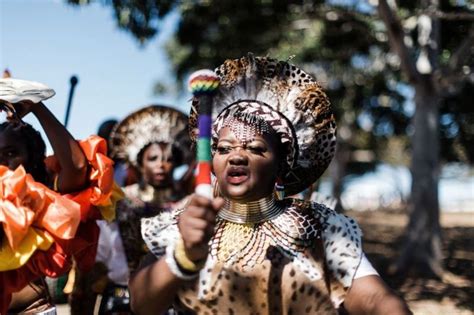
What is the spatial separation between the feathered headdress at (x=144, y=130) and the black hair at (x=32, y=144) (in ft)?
6.01

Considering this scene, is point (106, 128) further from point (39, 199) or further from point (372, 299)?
point (372, 299)

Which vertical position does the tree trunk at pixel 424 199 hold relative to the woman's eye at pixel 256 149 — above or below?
below

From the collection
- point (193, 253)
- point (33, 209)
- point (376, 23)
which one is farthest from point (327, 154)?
point (376, 23)

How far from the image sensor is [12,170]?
2.98 metres

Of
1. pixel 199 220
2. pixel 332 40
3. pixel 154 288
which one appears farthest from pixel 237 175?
pixel 332 40

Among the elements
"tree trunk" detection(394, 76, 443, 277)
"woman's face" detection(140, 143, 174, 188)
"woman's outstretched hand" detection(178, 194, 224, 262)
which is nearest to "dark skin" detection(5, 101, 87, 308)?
"woman's outstretched hand" detection(178, 194, 224, 262)

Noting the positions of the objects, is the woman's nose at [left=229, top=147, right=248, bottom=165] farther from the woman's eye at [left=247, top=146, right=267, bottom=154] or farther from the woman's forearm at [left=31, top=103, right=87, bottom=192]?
the woman's forearm at [left=31, top=103, right=87, bottom=192]

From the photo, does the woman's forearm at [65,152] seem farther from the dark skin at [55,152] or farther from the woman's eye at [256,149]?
the woman's eye at [256,149]

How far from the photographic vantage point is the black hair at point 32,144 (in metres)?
3.06

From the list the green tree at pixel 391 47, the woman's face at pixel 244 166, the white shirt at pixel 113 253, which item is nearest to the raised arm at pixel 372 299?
the woman's face at pixel 244 166

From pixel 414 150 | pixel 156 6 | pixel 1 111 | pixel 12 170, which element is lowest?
pixel 414 150

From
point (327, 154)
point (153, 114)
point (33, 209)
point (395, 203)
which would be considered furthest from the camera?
point (395, 203)

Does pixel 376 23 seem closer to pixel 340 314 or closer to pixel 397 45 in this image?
pixel 397 45

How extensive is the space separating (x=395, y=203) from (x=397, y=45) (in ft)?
83.2
